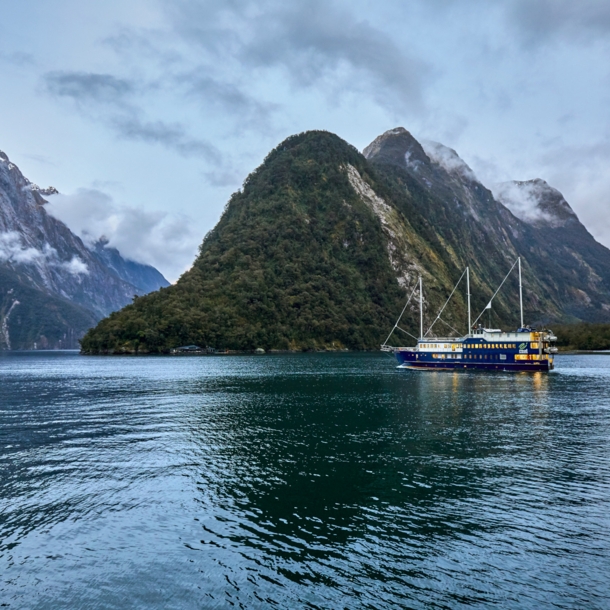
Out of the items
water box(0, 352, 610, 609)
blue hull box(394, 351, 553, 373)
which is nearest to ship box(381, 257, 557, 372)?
blue hull box(394, 351, 553, 373)

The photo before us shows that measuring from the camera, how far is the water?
18.5 metres

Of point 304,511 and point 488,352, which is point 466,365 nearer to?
point 488,352

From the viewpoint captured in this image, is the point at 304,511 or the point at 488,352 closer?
the point at 304,511

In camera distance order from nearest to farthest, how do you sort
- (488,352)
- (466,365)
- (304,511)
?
(304,511), (488,352), (466,365)

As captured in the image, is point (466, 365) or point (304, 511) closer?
point (304, 511)

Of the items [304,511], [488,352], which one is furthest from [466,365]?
[304,511]

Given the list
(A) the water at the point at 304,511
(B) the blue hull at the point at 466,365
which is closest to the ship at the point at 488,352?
(B) the blue hull at the point at 466,365

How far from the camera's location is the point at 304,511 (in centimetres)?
2594

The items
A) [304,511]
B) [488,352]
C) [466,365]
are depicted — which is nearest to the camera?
[304,511]

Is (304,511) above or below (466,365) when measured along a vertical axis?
below

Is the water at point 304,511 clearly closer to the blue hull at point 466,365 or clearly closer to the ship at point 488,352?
the blue hull at point 466,365

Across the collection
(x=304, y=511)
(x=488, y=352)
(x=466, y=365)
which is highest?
(x=488, y=352)

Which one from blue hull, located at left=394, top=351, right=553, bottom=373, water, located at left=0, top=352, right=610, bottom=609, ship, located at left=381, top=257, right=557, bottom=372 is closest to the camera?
water, located at left=0, top=352, right=610, bottom=609

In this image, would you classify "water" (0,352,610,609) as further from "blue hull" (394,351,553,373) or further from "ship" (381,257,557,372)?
"ship" (381,257,557,372)
